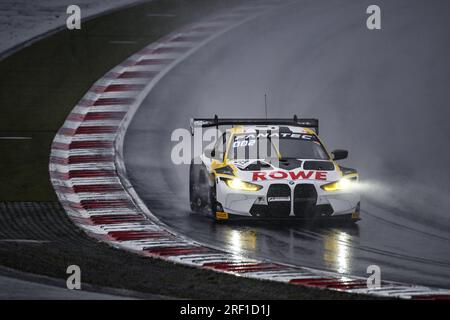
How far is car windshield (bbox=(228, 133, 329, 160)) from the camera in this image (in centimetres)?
1648

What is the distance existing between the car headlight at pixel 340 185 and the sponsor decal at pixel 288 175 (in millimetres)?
128

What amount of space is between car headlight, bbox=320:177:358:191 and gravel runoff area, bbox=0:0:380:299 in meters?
3.17

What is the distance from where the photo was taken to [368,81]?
23.9 m

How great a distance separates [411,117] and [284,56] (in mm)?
4228

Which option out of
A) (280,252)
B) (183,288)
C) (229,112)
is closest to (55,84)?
(229,112)

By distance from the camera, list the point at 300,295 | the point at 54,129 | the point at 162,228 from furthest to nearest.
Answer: the point at 54,129 → the point at 162,228 → the point at 300,295

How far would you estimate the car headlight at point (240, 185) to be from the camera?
15516 mm

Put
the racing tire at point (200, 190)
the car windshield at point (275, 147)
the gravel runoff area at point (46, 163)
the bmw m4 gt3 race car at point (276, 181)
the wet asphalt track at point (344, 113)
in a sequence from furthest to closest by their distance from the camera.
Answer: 1. the car windshield at point (275, 147)
2. the racing tire at point (200, 190)
3. the bmw m4 gt3 race car at point (276, 181)
4. the wet asphalt track at point (344, 113)
5. the gravel runoff area at point (46, 163)

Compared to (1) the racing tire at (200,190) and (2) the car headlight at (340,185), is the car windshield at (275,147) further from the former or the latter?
(2) the car headlight at (340,185)

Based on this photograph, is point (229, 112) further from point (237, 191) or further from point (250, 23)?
point (237, 191)

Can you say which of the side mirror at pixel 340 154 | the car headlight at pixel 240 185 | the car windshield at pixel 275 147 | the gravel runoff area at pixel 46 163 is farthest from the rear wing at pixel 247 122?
the gravel runoff area at pixel 46 163

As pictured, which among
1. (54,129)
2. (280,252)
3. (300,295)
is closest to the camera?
(300,295)

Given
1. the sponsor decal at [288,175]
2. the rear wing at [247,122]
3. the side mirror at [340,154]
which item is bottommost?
the sponsor decal at [288,175]

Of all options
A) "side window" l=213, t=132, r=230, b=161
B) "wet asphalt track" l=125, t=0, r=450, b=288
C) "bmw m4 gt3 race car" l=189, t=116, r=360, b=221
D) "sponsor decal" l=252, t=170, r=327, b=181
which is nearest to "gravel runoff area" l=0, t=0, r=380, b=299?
"wet asphalt track" l=125, t=0, r=450, b=288
